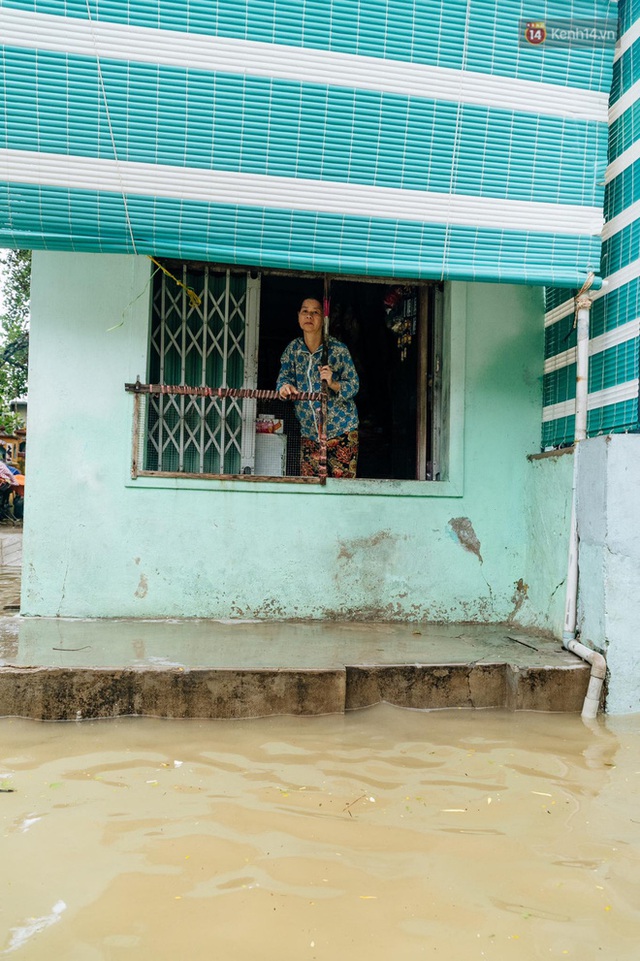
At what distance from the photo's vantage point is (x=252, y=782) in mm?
2633

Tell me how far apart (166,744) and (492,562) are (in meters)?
2.59

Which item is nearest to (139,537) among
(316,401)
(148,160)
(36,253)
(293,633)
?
(293,633)

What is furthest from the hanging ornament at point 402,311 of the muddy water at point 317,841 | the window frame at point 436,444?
the muddy water at point 317,841

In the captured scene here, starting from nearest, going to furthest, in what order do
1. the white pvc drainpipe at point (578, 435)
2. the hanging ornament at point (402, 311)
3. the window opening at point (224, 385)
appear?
the white pvc drainpipe at point (578, 435) → the window opening at point (224, 385) → the hanging ornament at point (402, 311)

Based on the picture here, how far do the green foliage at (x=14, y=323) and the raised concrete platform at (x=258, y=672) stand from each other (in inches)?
326

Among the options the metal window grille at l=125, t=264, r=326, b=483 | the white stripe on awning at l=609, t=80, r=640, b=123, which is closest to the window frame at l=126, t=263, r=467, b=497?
the metal window grille at l=125, t=264, r=326, b=483

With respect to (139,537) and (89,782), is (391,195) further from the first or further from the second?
(89,782)

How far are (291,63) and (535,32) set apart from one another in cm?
137

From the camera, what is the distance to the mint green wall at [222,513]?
4453mm

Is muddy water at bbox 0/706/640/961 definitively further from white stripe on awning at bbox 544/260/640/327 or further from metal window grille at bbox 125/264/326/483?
white stripe on awning at bbox 544/260/640/327

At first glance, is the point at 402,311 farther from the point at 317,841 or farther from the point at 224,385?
the point at 317,841

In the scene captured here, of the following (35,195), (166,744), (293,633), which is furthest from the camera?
(293,633)

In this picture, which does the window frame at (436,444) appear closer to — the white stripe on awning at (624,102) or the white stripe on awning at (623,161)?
the white stripe on awning at (623,161)

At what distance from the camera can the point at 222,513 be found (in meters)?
4.58
